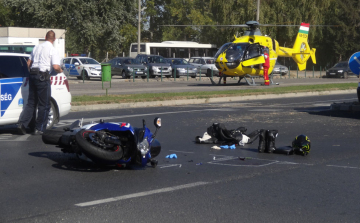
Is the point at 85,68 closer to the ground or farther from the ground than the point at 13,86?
farther from the ground

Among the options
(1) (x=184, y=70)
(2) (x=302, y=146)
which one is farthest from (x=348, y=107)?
(1) (x=184, y=70)

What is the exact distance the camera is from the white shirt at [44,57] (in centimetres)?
1028

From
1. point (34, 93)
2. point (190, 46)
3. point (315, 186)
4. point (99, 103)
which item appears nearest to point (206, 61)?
point (190, 46)

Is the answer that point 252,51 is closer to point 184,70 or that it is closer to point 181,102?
point 184,70

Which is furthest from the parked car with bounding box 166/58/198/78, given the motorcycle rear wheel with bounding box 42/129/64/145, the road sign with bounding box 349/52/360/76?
the motorcycle rear wheel with bounding box 42/129/64/145

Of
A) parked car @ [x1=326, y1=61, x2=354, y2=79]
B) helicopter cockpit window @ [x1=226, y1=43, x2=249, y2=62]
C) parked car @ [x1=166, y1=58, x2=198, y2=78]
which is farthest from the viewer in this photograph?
parked car @ [x1=326, y1=61, x2=354, y2=79]

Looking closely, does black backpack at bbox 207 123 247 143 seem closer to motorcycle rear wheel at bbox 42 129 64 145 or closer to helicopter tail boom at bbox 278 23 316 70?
motorcycle rear wheel at bbox 42 129 64 145

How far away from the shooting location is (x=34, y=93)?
1041cm

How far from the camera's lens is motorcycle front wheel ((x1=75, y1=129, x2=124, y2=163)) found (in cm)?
693

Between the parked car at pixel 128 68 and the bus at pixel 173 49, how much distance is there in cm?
1759

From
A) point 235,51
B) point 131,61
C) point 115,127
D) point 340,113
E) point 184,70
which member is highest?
point 235,51

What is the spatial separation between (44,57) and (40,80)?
46 centimetres

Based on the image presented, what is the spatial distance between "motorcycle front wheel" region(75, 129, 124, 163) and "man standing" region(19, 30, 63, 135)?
3.55 m

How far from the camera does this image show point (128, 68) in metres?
39.5
